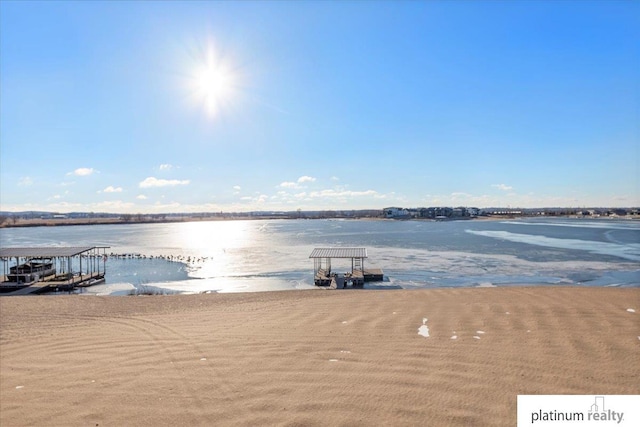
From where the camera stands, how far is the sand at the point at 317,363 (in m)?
6.28

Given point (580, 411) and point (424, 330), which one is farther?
point (424, 330)

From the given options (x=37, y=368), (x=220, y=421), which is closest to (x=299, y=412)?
(x=220, y=421)

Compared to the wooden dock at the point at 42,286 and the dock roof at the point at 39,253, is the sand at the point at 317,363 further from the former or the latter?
the dock roof at the point at 39,253

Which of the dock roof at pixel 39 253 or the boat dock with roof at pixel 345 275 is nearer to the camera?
the boat dock with roof at pixel 345 275

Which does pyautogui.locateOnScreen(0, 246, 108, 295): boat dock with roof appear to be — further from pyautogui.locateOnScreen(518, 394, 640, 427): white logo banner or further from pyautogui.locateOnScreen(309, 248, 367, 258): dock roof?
pyautogui.locateOnScreen(518, 394, 640, 427): white logo banner

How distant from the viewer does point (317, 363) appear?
8.21 meters

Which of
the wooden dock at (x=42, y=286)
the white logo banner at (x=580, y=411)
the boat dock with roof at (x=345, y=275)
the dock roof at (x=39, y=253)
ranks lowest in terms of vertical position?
the wooden dock at (x=42, y=286)

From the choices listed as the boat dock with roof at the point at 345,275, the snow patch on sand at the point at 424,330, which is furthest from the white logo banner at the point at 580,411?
the boat dock with roof at the point at 345,275

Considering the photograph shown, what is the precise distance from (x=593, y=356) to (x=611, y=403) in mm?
3151

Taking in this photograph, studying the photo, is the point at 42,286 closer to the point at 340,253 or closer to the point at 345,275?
the point at 340,253

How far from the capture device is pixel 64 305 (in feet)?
57.5

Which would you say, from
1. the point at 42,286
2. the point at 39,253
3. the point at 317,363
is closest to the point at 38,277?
the point at 39,253

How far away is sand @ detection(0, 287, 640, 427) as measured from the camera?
6281 mm

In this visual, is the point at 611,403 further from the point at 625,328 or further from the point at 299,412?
the point at 625,328
